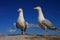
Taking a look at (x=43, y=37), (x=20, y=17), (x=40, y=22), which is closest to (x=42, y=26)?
(x=40, y=22)

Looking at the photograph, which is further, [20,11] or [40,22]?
[20,11]

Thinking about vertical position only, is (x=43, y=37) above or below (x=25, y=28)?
below

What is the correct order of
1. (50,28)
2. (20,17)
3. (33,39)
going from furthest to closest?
1. (20,17)
2. (50,28)
3. (33,39)

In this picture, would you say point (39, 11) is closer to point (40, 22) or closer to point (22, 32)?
point (40, 22)

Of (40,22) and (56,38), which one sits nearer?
(56,38)

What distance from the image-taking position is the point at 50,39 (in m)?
2.49

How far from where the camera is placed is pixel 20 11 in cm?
312

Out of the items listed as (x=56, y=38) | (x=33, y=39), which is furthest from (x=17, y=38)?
(x=56, y=38)

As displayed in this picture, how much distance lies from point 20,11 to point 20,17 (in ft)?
0.55

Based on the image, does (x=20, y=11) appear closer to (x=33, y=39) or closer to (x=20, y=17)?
(x=20, y=17)

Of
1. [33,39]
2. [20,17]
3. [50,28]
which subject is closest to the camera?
[33,39]

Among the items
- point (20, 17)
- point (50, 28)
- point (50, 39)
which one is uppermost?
point (20, 17)

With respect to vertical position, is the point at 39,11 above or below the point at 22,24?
above

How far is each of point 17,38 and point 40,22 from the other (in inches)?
22.3
